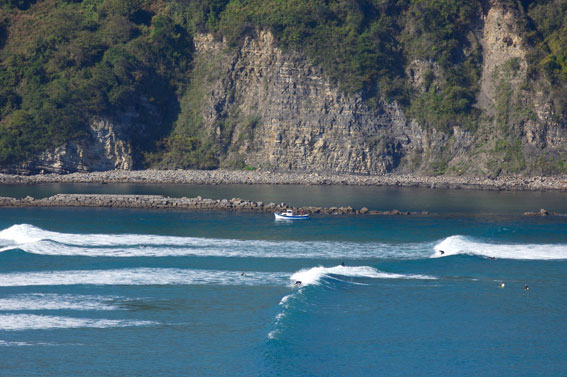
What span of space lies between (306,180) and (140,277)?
40259 millimetres

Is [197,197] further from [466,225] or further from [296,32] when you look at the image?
[296,32]

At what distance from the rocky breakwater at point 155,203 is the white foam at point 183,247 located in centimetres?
1183

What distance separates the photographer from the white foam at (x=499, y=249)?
42.7 metres

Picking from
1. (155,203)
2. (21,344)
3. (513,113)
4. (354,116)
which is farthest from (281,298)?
(513,113)

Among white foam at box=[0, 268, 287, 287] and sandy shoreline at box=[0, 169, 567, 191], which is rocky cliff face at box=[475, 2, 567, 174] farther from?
white foam at box=[0, 268, 287, 287]

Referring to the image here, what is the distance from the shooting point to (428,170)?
259 ft

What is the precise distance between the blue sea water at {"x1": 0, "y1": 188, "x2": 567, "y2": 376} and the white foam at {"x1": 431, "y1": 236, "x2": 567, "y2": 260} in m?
0.18

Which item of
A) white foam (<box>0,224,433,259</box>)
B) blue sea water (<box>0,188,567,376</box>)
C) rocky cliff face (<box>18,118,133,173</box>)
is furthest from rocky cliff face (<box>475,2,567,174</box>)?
rocky cliff face (<box>18,118,133,173</box>)

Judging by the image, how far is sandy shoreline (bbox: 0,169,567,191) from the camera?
72.3 m

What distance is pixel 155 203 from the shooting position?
5997cm

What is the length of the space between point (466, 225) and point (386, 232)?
6873 millimetres

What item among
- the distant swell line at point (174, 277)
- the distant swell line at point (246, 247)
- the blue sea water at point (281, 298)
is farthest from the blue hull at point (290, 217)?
the distant swell line at point (174, 277)

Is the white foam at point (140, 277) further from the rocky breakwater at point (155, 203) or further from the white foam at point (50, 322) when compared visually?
the rocky breakwater at point (155, 203)

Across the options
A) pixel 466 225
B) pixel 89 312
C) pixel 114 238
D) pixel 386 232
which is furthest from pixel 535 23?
pixel 89 312
